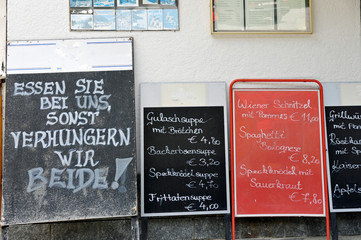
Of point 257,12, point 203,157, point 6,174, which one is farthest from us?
point 257,12

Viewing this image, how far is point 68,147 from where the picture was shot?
4.18 meters

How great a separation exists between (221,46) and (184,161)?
1.47 metres

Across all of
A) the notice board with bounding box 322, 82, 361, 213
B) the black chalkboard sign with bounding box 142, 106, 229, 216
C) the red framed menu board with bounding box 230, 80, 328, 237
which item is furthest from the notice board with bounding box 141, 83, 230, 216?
the notice board with bounding box 322, 82, 361, 213

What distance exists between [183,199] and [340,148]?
1940mm

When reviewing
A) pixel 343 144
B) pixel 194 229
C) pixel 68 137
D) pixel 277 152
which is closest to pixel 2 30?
pixel 68 137

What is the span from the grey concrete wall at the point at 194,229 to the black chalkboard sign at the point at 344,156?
0.97ft

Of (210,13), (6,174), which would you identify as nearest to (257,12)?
(210,13)

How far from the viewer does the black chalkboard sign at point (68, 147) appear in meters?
4.09

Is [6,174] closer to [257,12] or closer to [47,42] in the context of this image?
[47,42]

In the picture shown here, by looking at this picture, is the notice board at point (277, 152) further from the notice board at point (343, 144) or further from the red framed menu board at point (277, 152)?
the notice board at point (343, 144)

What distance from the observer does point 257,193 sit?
4.36 meters

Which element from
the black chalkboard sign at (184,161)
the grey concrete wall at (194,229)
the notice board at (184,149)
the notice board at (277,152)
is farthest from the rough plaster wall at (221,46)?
the grey concrete wall at (194,229)

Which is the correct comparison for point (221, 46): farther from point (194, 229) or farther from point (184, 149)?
point (194, 229)

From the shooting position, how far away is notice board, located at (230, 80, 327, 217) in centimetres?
436
